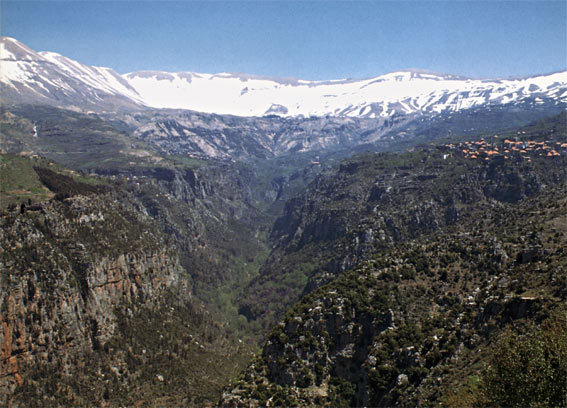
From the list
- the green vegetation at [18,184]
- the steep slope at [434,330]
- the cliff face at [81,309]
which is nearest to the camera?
the steep slope at [434,330]

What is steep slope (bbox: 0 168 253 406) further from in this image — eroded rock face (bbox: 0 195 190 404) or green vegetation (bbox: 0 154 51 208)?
green vegetation (bbox: 0 154 51 208)

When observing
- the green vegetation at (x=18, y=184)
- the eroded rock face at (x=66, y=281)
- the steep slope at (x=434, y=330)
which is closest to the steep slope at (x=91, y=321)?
the eroded rock face at (x=66, y=281)

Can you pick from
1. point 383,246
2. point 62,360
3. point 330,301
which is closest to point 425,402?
point 330,301

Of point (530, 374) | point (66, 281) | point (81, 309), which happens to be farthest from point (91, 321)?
point (530, 374)

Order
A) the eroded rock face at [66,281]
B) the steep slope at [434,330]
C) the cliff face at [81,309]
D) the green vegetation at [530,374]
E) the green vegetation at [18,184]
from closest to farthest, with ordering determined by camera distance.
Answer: the green vegetation at [530,374]
the steep slope at [434,330]
the cliff face at [81,309]
the eroded rock face at [66,281]
the green vegetation at [18,184]

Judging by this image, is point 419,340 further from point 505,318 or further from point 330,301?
point 330,301

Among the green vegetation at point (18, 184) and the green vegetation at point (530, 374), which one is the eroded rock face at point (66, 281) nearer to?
the green vegetation at point (18, 184)

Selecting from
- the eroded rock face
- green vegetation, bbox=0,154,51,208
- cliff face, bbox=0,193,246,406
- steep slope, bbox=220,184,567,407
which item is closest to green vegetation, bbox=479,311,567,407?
steep slope, bbox=220,184,567,407
